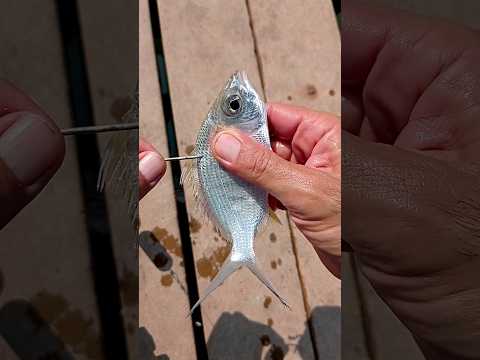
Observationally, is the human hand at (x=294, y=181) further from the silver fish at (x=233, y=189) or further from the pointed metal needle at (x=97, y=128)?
the pointed metal needle at (x=97, y=128)

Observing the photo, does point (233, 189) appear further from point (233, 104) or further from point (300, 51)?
point (300, 51)

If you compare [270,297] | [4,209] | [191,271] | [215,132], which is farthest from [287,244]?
[4,209]

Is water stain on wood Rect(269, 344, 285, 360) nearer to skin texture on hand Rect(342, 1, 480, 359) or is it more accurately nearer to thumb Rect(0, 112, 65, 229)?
skin texture on hand Rect(342, 1, 480, 359)

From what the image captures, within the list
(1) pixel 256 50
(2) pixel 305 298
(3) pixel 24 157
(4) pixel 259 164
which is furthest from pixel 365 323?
(3) pixel 24 157

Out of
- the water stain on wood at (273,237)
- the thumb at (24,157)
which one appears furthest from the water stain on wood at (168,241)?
the thumb at (24,157)

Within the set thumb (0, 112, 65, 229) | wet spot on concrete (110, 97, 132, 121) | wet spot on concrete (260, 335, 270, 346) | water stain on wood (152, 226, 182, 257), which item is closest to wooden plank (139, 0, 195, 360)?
water stain on wood (152, 226, 182, 257)

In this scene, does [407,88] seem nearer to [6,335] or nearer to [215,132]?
[215,132]

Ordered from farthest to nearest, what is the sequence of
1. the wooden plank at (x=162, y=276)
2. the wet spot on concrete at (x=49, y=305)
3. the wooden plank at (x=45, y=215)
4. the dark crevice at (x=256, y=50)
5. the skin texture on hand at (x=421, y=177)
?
the dark crevice at (x=256, y=50)
the wooden plank at (x=162, y=276)
the wet spot on concrete at (x=49, y=305)
the wooden plank at (x=45, y=215)
the skin texture on hand at (x=421, y=177)
